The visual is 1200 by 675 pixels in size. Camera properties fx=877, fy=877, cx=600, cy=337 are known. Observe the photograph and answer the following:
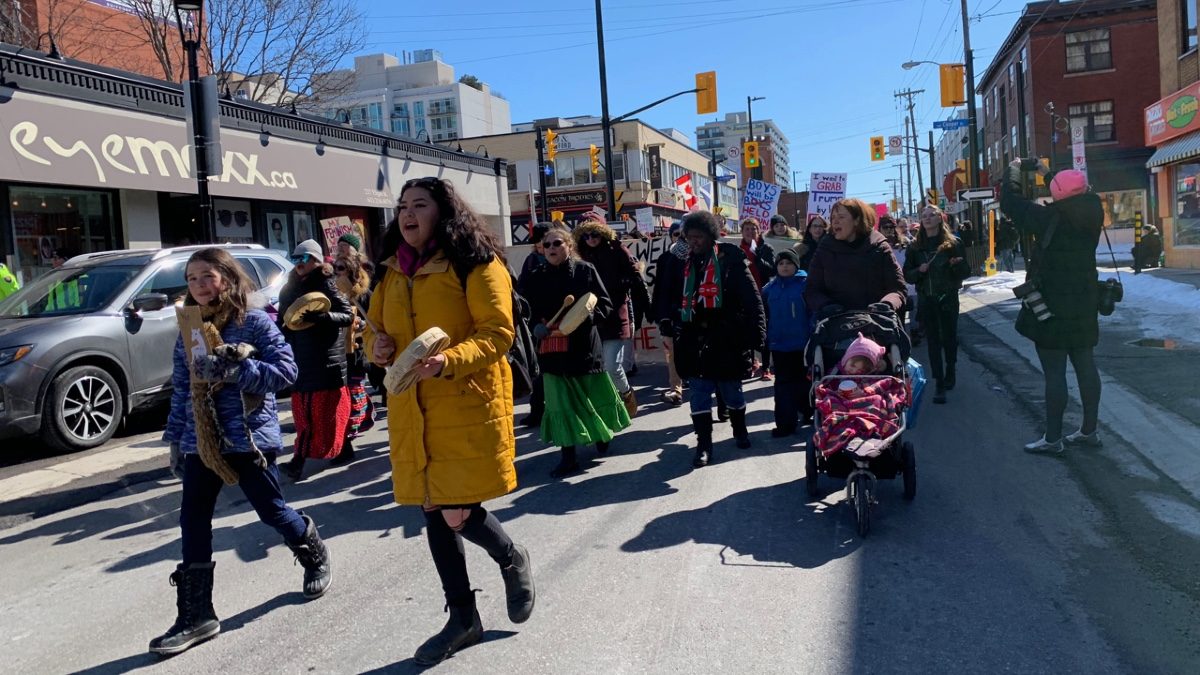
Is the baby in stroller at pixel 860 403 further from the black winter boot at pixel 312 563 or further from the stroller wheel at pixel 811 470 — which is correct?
the black winter boot at pixel 312 563

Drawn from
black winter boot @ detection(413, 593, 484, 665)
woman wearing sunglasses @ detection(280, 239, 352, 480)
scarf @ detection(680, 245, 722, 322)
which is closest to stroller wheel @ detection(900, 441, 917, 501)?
scarf @ detection(680, 245, 722, 322)

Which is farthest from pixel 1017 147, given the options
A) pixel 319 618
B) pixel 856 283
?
pixel 319 618

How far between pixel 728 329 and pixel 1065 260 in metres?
2.38

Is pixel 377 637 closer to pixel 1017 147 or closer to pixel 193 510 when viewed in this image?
pixel 193 510

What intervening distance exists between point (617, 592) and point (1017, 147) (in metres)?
46.0

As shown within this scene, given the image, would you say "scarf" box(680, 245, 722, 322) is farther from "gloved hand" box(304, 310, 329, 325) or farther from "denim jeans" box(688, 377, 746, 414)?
"gloved hand" box(304, 310, 329, 325)

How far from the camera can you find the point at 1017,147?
4384cm

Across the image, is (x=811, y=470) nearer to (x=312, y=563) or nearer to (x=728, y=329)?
(x=728, y=329)

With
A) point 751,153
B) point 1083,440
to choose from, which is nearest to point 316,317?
point 1083,440

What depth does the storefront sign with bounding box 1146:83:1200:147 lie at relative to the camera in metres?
20.4

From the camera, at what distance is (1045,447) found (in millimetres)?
6324

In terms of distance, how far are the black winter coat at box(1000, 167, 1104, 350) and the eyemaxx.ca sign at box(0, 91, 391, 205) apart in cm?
A: 998

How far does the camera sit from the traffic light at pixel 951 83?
24969 mm

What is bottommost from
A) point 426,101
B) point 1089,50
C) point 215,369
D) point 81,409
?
point 81,409
